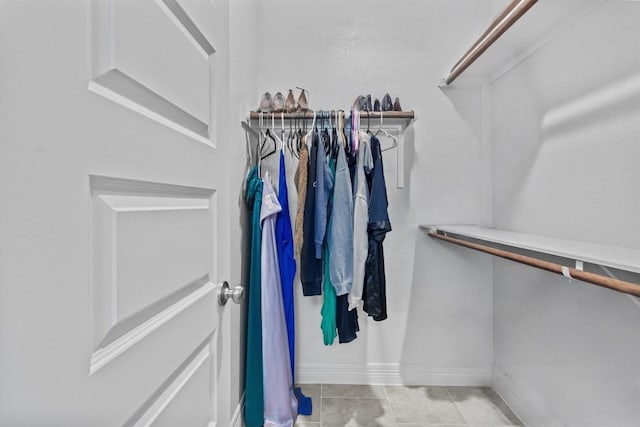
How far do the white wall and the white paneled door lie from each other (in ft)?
3.17

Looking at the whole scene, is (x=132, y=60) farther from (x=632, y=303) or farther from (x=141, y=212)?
(x=632, y=303)

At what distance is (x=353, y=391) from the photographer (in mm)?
1643

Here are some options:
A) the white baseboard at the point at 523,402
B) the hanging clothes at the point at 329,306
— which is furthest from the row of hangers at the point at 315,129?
the white baseboard at the point at 523,402

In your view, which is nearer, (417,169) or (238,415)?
(238,415)

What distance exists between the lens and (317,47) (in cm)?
174

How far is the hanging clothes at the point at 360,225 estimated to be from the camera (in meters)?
1.34

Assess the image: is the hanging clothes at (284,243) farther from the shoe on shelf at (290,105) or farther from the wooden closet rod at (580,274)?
the wooden closet rod at (580,274)

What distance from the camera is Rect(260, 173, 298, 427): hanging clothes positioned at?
131 cm

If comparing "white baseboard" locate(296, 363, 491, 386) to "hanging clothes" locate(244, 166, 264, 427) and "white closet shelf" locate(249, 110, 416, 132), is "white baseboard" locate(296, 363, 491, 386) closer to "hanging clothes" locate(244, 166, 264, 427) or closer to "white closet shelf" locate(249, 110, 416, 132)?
"hanging clothes" locate(244, 166, 264, 427)

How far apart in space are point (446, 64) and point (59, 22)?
1855 mm

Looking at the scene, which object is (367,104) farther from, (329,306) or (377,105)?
(329,306)

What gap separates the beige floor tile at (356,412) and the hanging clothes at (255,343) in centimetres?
34

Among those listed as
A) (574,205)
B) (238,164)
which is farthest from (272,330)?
(574,205)

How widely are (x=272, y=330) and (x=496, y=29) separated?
5.00ft
